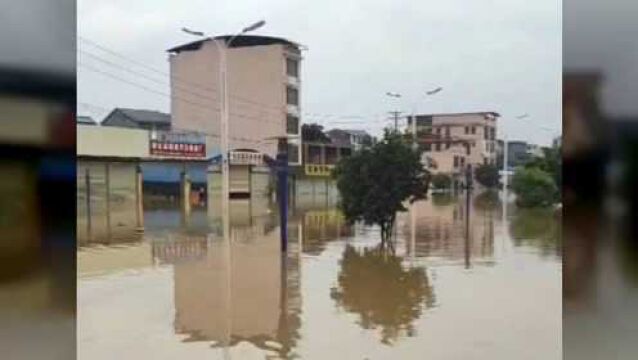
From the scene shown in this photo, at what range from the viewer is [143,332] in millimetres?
2143

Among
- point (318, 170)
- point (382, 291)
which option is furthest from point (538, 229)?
point (318, 170)

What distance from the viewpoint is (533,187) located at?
1.87 metres

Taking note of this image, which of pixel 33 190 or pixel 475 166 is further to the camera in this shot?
pixel 475 166

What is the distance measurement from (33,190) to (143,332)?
100 cm

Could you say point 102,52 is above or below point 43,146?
above

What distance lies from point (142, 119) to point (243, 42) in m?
0.46

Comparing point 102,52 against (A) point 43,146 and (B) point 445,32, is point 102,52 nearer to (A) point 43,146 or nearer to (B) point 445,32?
(A) point 43,146

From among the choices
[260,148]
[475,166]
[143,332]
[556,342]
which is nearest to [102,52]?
[260,148]

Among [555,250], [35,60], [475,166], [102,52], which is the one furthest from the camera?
[475,166]

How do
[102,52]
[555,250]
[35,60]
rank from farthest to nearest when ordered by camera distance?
1. [102,52]
2. [555,250]
3. [35,60]

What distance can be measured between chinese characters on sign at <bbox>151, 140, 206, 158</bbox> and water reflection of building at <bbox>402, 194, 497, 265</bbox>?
783 millimetres

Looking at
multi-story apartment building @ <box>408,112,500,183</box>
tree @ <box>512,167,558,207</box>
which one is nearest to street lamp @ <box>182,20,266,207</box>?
multi-story apartment building @ <box>408,112,500,183</box>

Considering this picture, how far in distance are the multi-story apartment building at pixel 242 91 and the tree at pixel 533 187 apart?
2.54 feet

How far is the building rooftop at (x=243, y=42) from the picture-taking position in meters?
2.02
